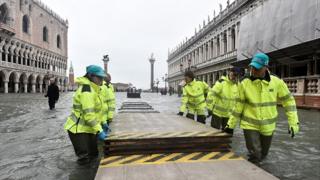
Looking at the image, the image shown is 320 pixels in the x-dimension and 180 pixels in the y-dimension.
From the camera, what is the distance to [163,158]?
169 inches

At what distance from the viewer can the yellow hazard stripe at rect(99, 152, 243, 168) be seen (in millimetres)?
4063

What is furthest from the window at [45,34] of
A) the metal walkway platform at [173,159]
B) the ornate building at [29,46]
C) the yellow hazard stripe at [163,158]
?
the yellow hazard stripe at [163,158]

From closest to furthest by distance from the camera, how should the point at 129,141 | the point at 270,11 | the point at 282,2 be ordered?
the point at 129,141, the point at 282,2, the point at 270,11

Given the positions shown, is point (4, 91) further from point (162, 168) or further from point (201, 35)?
point (162, 168)

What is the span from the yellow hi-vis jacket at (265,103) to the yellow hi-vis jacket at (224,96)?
7.64ft

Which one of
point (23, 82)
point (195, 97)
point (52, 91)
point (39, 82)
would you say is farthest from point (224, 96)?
point (39, 82)

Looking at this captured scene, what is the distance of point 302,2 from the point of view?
19484mm

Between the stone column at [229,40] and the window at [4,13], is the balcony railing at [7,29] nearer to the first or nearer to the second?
the window at [4,13]

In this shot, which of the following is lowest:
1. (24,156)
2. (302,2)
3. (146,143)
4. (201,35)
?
(24,156)

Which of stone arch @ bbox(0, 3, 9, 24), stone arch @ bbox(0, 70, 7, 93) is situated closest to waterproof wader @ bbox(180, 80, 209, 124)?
stone arch @ bbox(0, 70, 7, 93)

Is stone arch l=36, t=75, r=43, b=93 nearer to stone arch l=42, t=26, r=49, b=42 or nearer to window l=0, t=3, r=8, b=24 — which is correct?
stone arch l=42, t=26, r=49, b=42

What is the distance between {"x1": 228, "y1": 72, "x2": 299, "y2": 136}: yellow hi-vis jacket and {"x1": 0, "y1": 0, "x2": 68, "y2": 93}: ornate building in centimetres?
4838

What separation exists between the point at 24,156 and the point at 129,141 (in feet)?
8.72

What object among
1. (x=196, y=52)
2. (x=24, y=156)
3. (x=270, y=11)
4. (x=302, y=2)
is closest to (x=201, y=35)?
(x=196, y=52)
